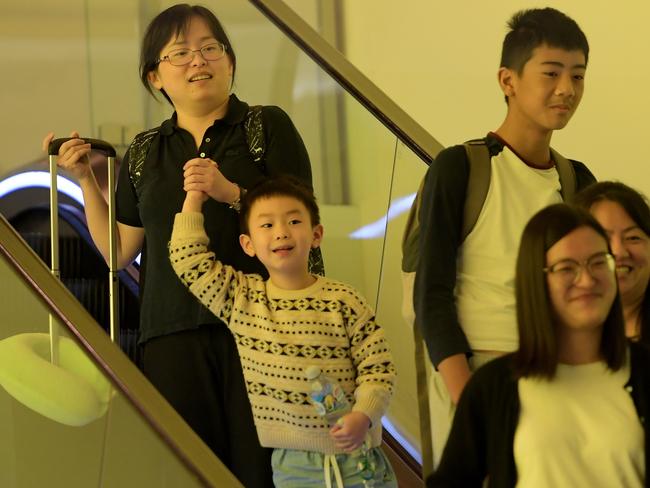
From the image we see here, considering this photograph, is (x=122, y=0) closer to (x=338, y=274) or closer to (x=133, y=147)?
(x=338, y=274)

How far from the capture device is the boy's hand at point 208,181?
10.1 feet

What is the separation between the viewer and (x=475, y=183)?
9.09ft

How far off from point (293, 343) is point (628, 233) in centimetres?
77

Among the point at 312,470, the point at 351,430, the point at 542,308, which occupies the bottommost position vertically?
the point at 312,470

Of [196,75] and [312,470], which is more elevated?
[196,75]

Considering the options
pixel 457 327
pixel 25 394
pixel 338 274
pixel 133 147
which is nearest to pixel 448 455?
pixel 457 327

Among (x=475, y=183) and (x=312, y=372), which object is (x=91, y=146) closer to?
(x=312, y=372)

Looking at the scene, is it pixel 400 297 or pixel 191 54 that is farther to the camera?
pixel 400 297

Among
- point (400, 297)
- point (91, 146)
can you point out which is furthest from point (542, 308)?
point (400, 297)

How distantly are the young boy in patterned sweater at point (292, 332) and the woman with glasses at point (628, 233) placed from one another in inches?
22.8

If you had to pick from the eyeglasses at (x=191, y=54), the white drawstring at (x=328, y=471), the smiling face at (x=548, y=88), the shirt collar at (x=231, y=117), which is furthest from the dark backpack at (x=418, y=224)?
the eyeglasses at (x=191, y=54)

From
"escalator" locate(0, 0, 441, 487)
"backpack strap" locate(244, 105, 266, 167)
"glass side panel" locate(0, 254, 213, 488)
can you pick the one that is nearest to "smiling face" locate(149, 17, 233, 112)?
"backpack strap" locate(244, 105, 266, 167)

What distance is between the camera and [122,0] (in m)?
7.00

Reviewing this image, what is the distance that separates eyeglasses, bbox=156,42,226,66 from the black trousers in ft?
2.17
